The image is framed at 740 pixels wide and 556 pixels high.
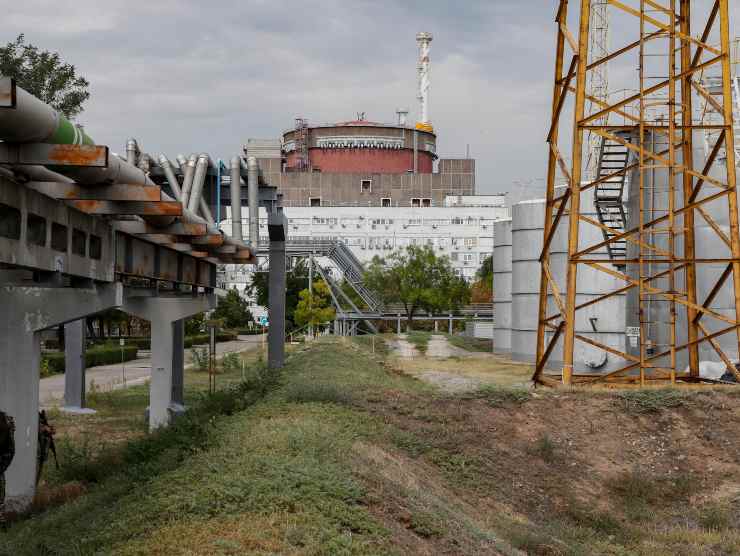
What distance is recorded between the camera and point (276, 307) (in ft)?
91.8

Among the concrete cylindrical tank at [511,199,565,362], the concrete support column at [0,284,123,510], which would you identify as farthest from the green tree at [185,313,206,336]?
the concrete support column at [0,284,123,510]

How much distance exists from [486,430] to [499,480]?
2.40 meters

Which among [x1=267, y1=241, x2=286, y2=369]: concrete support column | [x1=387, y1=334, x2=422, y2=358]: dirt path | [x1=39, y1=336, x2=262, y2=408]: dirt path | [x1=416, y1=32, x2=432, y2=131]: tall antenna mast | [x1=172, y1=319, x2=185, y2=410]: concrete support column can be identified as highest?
[x1=416, y1=32, x2=432, y2=131]: tall antenna mast

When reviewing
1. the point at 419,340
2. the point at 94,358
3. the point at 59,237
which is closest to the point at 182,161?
the point at 59,237

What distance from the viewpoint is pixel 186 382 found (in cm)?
3862

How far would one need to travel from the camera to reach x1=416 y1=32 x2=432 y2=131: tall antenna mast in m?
122

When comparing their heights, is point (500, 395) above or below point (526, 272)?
below

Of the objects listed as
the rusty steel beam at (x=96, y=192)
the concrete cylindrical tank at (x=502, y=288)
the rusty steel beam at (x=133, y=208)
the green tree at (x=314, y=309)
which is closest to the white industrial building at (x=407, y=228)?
the green tree at (x=314, y=309)

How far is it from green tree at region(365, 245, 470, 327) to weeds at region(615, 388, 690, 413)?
6032 cm

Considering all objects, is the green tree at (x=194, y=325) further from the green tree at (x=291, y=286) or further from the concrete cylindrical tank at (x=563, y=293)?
the concrete cylindrical tank at (x=563, y=293)

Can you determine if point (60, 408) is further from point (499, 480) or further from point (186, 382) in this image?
point (499, 480)

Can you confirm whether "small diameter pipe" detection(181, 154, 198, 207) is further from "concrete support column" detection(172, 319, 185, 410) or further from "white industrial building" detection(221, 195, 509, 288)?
"white industrial building" detection(221, 195, 509, 288)

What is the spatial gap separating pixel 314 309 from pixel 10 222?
6378 centimetres

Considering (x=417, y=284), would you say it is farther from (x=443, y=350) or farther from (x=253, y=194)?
(x=253, y=194)
